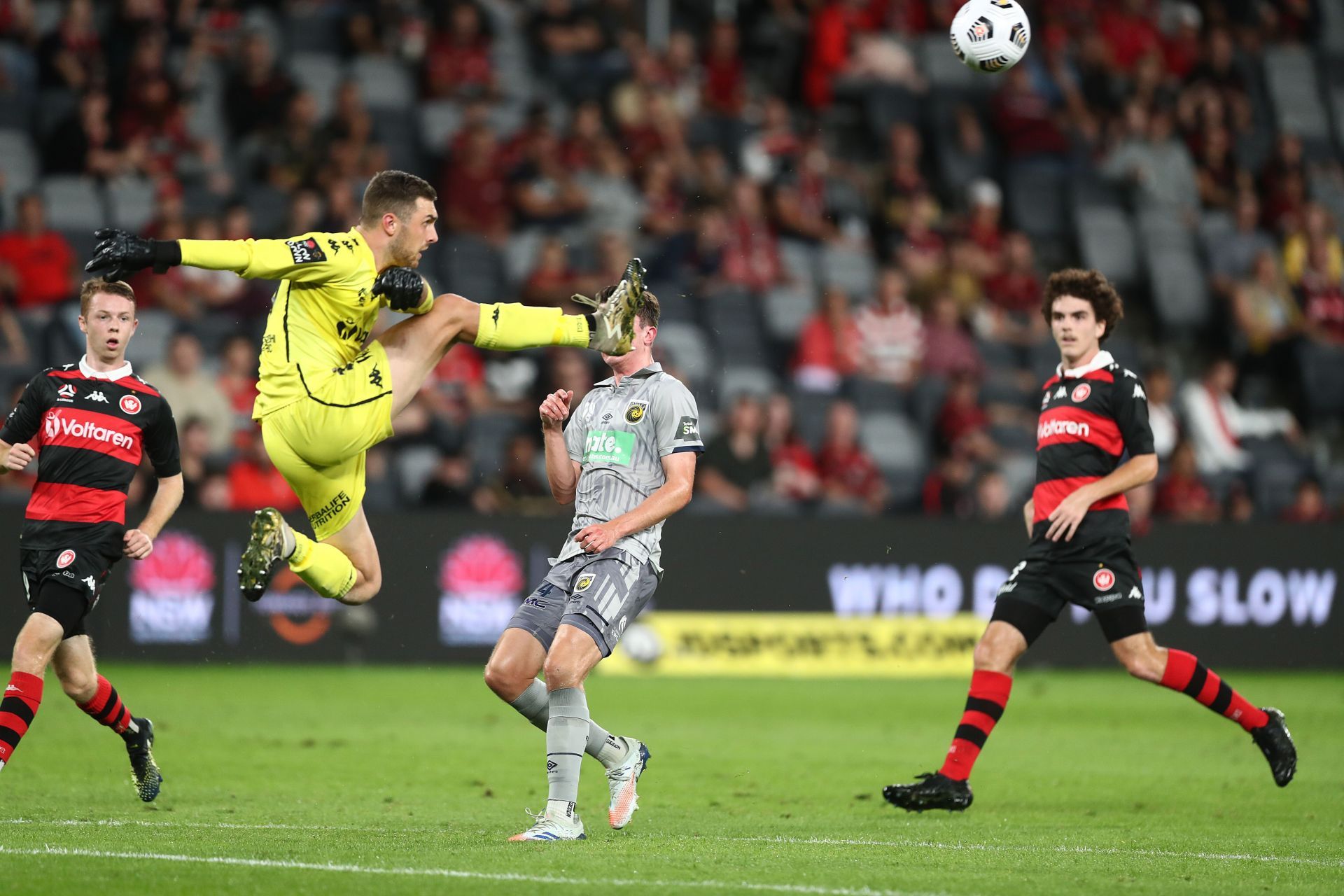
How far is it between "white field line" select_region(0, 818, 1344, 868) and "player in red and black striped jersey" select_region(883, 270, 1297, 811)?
1147 mm

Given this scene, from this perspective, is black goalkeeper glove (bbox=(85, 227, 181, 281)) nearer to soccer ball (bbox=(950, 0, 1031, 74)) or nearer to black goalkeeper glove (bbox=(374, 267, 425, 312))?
black goalkeeper glove (bbox=(374, 267, 425, 312))

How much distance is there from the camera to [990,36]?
9961mm

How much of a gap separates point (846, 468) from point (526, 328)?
30.7ft

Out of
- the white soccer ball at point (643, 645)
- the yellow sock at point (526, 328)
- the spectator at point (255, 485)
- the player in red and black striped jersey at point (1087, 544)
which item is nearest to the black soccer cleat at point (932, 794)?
the player in red and black striped jersey at point (1087, 544)

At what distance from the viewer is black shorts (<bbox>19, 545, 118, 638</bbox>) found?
7.95 metres

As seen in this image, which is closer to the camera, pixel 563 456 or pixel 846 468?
pixel 563 456

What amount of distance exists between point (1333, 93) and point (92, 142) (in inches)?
622

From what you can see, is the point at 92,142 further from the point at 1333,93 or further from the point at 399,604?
the point at 1333,93

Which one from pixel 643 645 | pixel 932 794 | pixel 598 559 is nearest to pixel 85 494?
pixel 598 559

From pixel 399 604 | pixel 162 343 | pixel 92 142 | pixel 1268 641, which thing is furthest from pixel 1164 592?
pixel 92 142

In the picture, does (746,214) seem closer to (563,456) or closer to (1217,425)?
(1217,425)

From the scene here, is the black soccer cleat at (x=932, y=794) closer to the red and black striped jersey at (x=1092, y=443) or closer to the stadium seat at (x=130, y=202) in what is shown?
the red and black striped jersey at (x=1092, y=443)

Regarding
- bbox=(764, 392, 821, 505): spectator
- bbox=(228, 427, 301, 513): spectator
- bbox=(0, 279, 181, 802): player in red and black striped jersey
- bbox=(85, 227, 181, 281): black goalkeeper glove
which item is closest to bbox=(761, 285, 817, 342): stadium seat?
bbox=(764, 392, 821, 505): spectator

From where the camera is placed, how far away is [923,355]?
60.6ft
